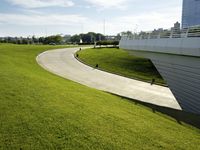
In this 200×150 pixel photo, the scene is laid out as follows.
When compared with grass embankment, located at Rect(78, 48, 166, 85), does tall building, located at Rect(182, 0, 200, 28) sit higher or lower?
higher

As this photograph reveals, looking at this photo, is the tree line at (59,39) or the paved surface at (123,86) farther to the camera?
the tree line at (59,39)

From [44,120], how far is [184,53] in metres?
6.70

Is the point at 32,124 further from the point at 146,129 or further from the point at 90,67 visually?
the point at 90,67

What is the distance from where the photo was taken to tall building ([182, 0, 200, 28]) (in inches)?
720

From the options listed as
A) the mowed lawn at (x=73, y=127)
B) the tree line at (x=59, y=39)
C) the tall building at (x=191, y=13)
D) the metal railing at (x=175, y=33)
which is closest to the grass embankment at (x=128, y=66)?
the tall building at (x=191, y=13)

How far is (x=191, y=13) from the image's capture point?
19250 mm

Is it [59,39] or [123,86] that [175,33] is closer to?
[123,86]

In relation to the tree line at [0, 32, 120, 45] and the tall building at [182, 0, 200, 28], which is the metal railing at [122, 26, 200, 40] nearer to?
the tall building at [182, 0, 200, 28]

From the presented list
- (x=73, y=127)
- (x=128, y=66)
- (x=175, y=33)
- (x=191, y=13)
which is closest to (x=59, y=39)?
(x=128, y=66)

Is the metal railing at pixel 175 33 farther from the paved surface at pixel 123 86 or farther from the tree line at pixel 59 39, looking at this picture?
the tree line at pixel 59 39

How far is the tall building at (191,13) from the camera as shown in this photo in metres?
18.3

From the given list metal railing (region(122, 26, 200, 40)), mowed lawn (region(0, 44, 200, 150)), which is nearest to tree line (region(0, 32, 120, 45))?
metal railing (region(122, 26, 200, 40))

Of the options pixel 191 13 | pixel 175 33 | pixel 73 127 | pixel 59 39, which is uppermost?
pixel 191 13

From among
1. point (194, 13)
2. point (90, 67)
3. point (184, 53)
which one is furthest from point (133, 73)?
point (184, 53)
